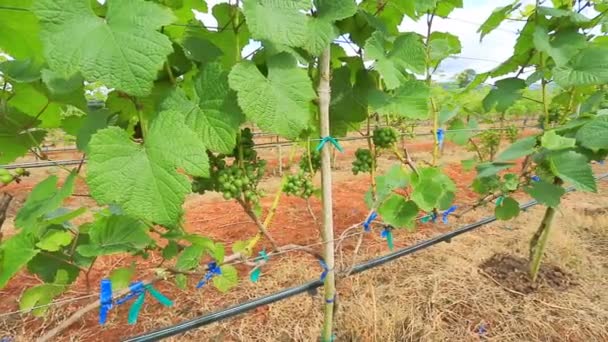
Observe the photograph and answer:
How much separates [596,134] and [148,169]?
6.22 feet

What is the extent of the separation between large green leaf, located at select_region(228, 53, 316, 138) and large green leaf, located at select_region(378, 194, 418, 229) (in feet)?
2.50

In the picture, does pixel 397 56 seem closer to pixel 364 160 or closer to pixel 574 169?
pixel 364 160

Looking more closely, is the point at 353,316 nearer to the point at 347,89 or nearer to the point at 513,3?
the point at 347,89

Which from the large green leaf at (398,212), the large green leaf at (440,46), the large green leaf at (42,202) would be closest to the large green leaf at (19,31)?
the large green leaf at (42,202)

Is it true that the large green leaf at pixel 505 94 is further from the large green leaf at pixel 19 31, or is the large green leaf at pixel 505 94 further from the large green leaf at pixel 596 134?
the large green leaf at pixel 19 31

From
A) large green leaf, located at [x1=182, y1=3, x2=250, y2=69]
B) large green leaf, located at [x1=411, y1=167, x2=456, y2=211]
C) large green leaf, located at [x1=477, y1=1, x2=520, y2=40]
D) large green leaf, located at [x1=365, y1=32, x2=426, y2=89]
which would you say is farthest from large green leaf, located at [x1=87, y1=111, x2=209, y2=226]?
large green leaf, located at [x1=477, y1=1, x2=520, y2=40]

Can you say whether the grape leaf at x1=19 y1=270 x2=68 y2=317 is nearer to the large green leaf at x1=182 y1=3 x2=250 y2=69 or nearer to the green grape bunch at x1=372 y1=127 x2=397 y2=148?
the large green leaf at x1=182 y1=3 x2=250 y2=69

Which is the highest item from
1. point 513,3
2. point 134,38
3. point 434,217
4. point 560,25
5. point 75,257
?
point 513,3

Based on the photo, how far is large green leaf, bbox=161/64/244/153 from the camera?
0.91 metres

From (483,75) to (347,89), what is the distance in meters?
1.19

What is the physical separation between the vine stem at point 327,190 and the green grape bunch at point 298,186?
59 mm

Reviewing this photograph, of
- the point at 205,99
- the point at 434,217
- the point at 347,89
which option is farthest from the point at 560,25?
the point at 205,99

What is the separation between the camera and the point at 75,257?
113cm

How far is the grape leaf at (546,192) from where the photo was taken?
184 centimetres
